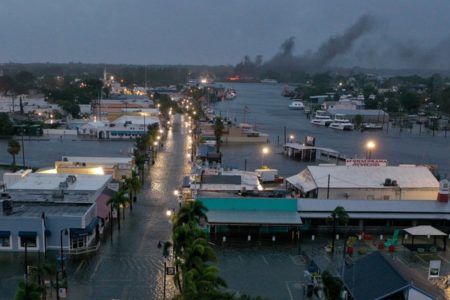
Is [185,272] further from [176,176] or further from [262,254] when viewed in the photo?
[176,176]

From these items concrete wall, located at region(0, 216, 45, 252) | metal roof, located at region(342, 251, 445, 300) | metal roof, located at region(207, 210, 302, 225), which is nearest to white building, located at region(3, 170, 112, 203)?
concrete wall, located at region(0, 216, 45, 252)

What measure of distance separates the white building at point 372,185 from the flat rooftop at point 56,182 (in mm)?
6019

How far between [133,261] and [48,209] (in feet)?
8.26

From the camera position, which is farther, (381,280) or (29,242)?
(29,242)

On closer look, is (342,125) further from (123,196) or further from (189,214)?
(189,214)

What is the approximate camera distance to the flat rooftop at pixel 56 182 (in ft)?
44.6

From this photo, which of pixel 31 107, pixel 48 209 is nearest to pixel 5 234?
pixel 48 209

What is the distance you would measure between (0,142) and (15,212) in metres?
19.1

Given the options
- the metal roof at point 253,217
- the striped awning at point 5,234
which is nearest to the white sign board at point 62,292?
the striped awning at point 5,234

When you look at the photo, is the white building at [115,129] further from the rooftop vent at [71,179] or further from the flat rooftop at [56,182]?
the rooftop vent at [71,179]

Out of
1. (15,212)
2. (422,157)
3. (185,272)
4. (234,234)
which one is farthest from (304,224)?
(422,157)

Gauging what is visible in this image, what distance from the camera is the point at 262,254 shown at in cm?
1161

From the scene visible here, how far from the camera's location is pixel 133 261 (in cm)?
1088

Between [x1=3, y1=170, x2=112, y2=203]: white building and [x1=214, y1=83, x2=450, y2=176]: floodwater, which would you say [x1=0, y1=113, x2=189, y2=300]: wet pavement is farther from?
[x1=214, y1=83, x2=450, y2=176]: floodwater
